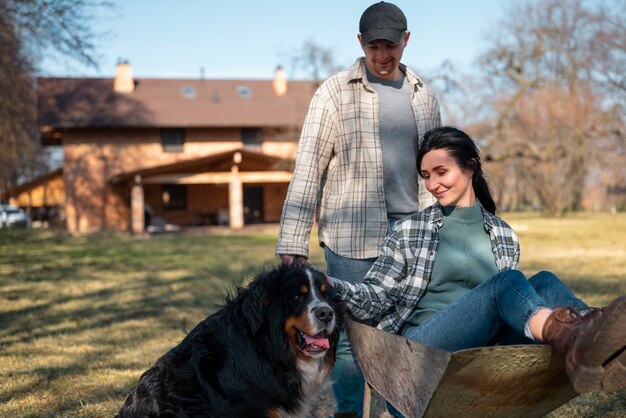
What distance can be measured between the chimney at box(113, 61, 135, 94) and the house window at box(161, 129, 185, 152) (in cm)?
323

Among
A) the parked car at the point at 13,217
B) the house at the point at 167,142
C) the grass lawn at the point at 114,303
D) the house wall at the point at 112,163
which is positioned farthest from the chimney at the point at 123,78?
the grass lawn at the point at 114,303

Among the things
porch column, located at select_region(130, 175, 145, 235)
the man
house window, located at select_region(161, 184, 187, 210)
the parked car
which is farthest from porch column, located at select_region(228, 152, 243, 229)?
the man

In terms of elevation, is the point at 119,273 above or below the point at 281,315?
below

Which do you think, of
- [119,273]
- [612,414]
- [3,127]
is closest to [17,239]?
[3,127]

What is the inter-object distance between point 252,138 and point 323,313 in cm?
3229

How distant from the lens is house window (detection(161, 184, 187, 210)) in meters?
34.2

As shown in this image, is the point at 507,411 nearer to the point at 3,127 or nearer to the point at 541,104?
the point at 3,127

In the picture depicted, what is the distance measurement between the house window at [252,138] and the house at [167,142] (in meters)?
0.05

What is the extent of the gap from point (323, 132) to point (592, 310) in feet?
6.33

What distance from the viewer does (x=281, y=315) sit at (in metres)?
2.95

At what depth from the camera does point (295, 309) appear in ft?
9.66

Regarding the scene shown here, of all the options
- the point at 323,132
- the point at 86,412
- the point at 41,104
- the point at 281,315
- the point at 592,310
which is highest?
the point at 41,104

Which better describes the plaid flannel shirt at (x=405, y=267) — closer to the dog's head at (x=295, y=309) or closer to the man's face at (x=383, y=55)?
the dog's head at (x=295, y=309)

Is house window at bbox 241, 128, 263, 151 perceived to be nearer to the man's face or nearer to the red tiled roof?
the red tiled roof
